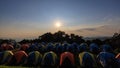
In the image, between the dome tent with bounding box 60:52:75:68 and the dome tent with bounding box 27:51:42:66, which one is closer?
the dome tent with bounding box 60:52:75:68

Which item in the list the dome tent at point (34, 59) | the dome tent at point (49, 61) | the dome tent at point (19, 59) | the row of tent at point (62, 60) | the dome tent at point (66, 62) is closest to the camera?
the row of tent at point (62, 60)

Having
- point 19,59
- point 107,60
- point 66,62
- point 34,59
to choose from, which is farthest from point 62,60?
point 19,59

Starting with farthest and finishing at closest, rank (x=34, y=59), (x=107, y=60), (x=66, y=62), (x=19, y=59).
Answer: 1. (x=19, y=59)
2. (x=34, y=59)
3. (x=66, y=62)
4. (x=107, y=60)

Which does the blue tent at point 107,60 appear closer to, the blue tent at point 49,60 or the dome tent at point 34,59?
the blue tent at point 49,60

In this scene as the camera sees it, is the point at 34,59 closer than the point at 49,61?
No

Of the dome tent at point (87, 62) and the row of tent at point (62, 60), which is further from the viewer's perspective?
the dome tent at point (87, 62)

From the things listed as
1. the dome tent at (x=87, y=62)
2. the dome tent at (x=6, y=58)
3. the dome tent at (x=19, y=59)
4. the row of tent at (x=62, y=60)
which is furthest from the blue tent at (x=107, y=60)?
the dome tent at (x=6, y=58)

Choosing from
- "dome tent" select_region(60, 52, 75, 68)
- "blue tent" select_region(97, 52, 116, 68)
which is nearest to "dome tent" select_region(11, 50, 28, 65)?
"dome tent" select_region(60, 52, 75, 68)

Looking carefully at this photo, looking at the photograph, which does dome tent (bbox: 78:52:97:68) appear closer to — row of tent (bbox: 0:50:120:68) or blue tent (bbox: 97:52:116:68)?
row of tent (bbox: 0:50:120:68)

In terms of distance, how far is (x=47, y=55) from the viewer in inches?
949

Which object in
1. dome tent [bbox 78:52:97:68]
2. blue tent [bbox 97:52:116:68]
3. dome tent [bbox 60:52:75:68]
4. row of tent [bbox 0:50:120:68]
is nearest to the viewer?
blue tent [bbox 97:52:116:68]

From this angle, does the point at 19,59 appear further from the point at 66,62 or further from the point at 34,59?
the point at 66,62

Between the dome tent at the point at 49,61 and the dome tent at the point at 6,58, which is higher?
the dome tent at the point at 6,58

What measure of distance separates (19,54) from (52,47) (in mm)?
16684
